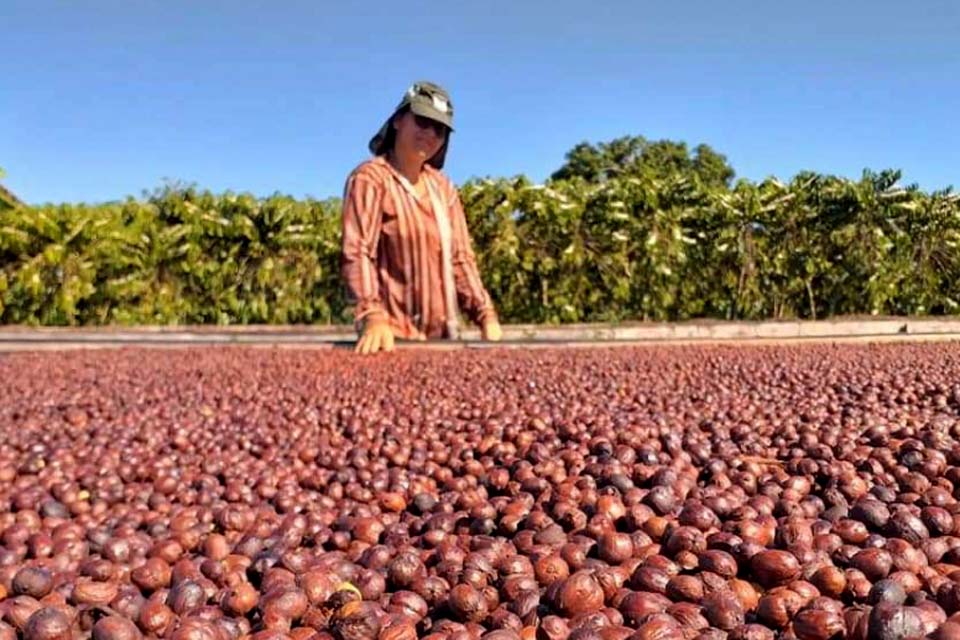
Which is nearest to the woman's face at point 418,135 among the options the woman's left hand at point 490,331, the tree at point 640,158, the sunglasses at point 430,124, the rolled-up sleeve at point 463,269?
the sunglasses at point 430,124

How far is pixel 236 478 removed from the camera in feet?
9.45

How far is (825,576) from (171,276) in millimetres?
10825

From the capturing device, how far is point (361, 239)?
6059 millimetres

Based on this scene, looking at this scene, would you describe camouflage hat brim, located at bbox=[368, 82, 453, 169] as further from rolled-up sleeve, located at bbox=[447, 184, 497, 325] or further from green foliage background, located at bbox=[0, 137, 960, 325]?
green foliage background, located at bbox=[0, 137, 960, 325]

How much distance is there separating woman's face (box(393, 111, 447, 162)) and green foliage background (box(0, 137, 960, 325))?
4435mm

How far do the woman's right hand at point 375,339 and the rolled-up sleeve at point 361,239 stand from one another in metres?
0.29

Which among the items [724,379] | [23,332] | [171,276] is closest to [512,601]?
[724,379]

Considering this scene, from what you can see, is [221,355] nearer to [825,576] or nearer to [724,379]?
[724,379]

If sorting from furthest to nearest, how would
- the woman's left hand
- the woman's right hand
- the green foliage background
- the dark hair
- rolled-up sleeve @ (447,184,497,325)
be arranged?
1. the green foliage background
2. rolled-up sleeve @ (447,184,497,325)
3. the woman's left hand
4. the dark hair
5. the woman's right hand

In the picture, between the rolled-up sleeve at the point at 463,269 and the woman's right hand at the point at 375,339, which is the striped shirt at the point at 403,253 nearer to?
the rolled-up sleeve at the point at 463,269

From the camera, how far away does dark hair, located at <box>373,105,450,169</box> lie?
20.0 ft

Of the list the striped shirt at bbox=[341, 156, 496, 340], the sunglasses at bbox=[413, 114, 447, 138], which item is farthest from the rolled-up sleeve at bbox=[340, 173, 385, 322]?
the sunglasses at bbox=[413, 114, 447, 138]

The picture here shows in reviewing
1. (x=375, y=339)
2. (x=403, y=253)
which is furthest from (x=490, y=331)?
(x=375, y=339)

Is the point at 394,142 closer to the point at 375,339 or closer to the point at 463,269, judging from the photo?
the point at 463,269
